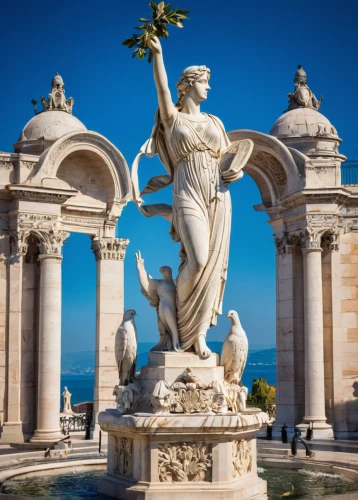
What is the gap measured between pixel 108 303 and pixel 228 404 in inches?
589

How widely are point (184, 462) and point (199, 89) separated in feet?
18.8

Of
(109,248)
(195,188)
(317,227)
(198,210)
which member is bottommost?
(198,210)

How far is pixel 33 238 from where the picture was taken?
26656 millimetres

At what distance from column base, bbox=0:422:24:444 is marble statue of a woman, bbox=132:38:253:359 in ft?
41.5

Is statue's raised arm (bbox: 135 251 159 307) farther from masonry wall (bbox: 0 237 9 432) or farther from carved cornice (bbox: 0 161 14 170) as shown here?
carved cornice (bbox: 0 161 14 170)

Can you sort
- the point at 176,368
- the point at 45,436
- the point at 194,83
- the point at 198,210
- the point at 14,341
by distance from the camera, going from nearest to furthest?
the point at 176,368
the point at 198,210
the point at 194,83
the point at 45,436
the point at 14,341

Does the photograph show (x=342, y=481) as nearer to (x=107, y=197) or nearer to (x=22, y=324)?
(x=22, y=324)

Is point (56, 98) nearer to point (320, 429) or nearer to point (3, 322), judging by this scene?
point (3, 322)

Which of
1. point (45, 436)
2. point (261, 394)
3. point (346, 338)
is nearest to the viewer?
point (45, 436)

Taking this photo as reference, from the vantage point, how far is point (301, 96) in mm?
29188

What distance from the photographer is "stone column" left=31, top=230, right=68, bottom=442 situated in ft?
84.1

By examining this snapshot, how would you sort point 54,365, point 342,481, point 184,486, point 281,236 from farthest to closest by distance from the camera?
point 281,236 < point 54,365 < point 342,481 < point 184,486

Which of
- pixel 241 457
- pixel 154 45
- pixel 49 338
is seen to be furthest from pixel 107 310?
pixel 154 45

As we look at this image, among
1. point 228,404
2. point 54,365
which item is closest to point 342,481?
point 228,404
